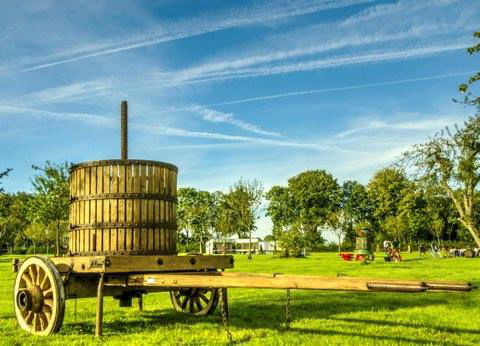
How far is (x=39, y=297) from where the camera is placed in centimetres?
801

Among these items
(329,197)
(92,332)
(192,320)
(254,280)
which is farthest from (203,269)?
(329,197)

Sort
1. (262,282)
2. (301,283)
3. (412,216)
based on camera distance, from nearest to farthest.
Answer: (301,283) → (262,282) → (412,216)

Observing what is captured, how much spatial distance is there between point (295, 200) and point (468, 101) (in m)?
67.7

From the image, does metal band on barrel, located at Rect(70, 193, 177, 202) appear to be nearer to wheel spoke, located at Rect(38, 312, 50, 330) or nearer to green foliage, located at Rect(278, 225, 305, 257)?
wheel spoke, located at Rect(38, 312, 50, 330)

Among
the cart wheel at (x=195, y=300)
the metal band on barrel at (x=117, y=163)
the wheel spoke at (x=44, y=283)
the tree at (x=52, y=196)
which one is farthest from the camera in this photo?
the tree at (x=52, y=196)

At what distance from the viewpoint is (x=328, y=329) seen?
8117mm

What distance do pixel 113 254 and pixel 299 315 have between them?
375 cm

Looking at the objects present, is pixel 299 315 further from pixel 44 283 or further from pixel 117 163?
pixel 44 283

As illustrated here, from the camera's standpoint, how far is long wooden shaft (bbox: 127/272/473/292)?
5.26 m

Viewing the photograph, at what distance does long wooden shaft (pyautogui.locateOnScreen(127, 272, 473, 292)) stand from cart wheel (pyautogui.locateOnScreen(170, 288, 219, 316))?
152 cm

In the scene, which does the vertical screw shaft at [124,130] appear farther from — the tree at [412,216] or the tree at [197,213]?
the tree at [197,213]

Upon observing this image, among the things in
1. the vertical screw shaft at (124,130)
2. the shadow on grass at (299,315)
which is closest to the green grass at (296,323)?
the shadow on grass at (299,315)

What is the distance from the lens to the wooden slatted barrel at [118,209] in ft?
28.3

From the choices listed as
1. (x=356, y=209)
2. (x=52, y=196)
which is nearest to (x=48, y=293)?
(x=52, y=196)
